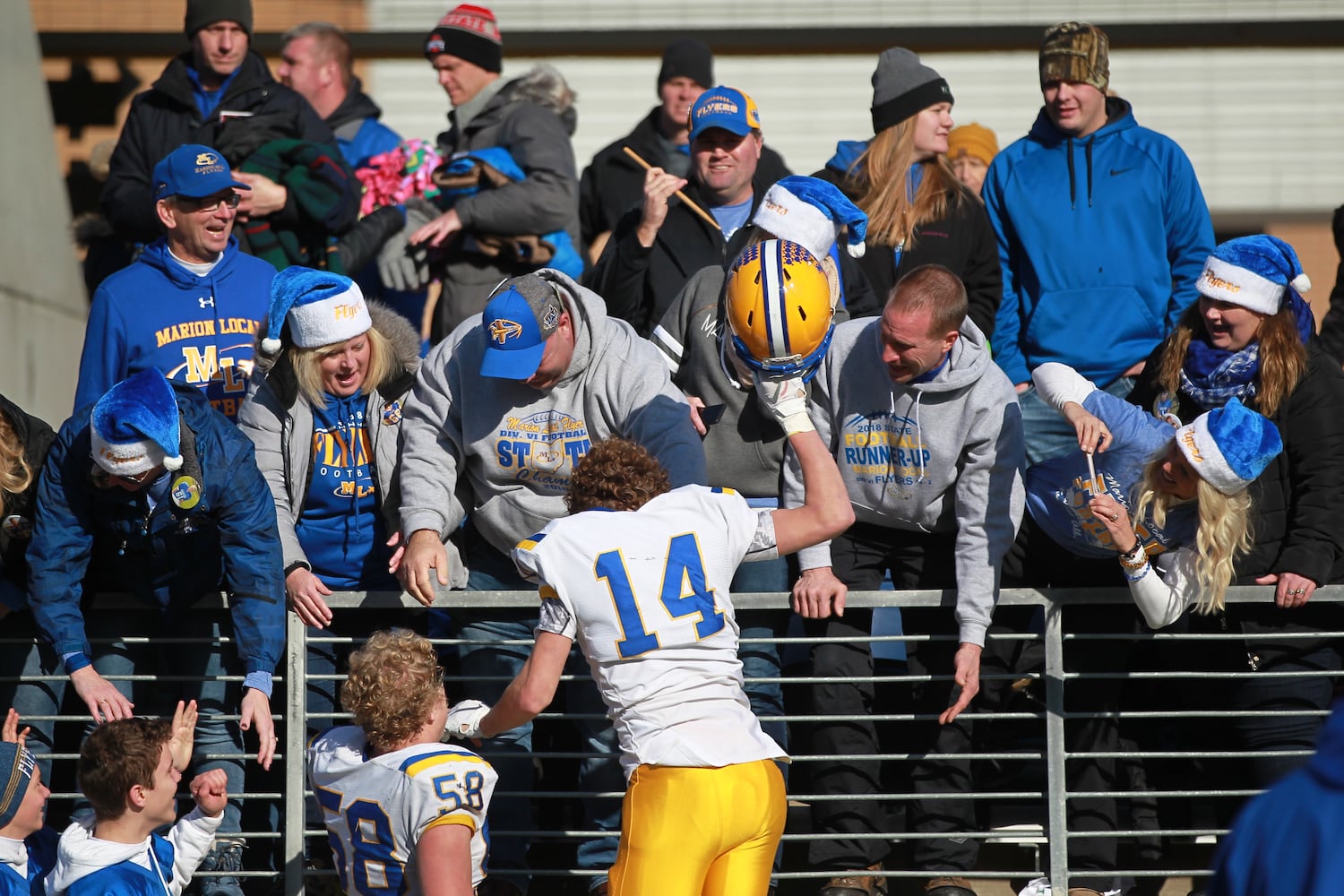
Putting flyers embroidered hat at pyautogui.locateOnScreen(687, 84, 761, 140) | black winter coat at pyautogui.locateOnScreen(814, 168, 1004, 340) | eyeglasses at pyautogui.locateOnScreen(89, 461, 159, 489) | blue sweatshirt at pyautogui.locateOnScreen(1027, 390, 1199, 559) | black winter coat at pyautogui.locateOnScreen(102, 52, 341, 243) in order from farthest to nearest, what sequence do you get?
black winter coat at pyautogui.locateOnScreen(102, 52, 341, 243) < black winter coat at pyautogui.locateOnScreen(814, 168, 1004, 340) < flyers embroidered hat at pyautogui.locateOnScreen(687, 84, 761, 140) < blue sweatshirt at pyautogui.locateOnScreen(1027, 390, 1199, 559) < eyeglasses at pyautogui.locateOnScreen(89, 461, 159, 489)

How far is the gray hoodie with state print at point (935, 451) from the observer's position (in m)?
5.62

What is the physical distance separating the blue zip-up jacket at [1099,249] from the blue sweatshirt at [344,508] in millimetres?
2699

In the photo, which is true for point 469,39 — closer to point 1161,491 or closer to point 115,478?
point 115,478

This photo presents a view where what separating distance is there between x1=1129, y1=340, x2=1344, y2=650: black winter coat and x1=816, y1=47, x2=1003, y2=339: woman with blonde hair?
1406 mm

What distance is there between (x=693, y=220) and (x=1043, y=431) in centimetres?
167

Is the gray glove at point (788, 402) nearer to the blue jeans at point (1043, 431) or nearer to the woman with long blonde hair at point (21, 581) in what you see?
the blue jeans at point (1043, 431)

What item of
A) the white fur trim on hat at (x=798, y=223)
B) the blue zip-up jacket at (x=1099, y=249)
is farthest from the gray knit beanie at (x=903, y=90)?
the white fur trim on hat at (x=798, y=223)

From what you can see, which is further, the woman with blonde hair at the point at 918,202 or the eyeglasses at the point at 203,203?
the woman with blonde hair at the point at 918,202

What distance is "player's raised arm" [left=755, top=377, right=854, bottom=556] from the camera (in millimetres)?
4844

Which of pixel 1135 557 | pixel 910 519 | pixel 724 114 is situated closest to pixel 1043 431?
pixel 910 519

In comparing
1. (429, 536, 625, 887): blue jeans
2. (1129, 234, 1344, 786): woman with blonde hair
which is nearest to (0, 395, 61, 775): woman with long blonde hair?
(429, 536, 625, 887): blue jeans

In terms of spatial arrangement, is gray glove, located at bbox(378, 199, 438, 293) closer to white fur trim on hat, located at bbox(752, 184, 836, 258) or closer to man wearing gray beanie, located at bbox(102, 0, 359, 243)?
man wearing gray beanie, located at bbox(102, 0, 359, 243)

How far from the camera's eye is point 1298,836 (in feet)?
7.74

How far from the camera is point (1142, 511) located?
17.9 ft
